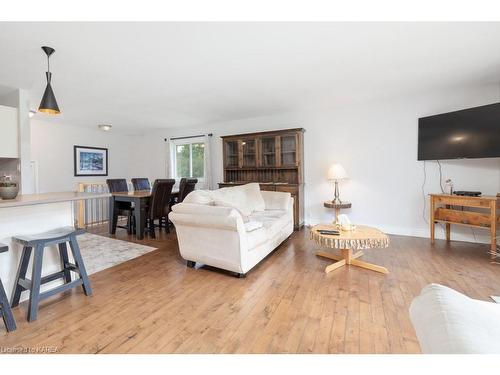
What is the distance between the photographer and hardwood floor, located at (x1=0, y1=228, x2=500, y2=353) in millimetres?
1503

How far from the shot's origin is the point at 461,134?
3.29m

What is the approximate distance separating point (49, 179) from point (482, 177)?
7.93 meters

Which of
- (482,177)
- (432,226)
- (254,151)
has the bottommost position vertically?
(432,226)

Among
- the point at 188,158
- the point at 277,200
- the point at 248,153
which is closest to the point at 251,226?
the point at 277,200

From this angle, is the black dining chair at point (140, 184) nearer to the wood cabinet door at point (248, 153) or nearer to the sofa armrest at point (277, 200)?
the wood cabinet door at point (248, 153)

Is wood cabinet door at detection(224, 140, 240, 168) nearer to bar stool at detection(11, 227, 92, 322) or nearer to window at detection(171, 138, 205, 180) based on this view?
window at detection(171, 138, 205, 180)

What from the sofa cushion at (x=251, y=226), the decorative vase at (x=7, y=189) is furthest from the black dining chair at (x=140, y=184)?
the sofa cushion at (x=251, y=226)

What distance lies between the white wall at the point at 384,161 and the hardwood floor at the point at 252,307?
1.16 m

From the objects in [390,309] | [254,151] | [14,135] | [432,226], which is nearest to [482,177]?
[432,226]

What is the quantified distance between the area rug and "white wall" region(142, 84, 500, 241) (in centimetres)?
313

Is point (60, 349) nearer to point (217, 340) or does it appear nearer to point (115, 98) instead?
point (217, 340)

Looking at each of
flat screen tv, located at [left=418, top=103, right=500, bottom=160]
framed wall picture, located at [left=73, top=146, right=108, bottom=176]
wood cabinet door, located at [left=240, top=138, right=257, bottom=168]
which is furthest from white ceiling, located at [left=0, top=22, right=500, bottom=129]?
framed wall picture, located at [left=73, top=146, right=108, bottom=176]

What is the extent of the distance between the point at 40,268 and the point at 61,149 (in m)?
4.83

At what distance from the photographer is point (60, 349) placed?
1451 millimetres
